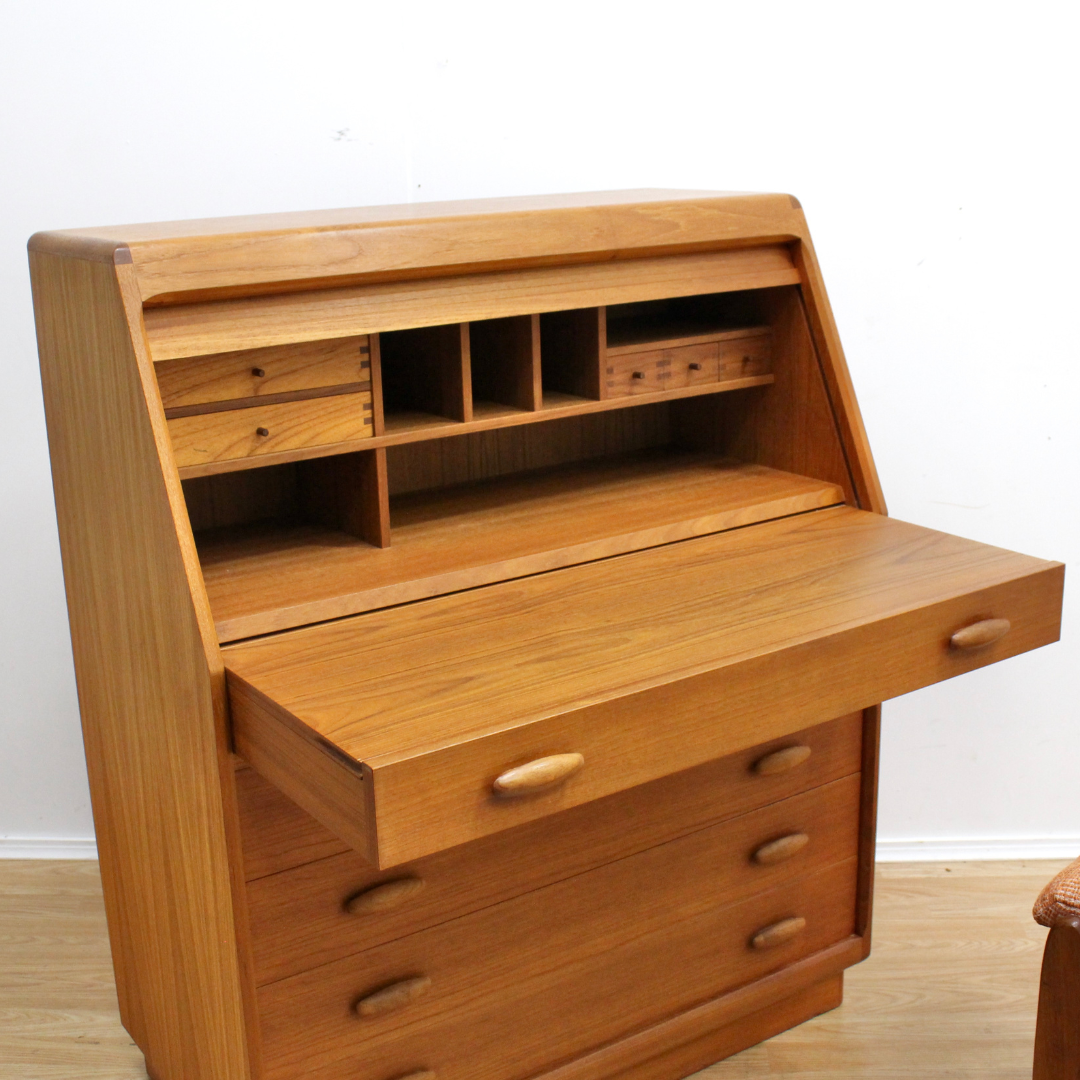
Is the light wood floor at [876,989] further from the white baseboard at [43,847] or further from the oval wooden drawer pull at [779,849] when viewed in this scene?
the oval wooden drawer pull at [779,849]

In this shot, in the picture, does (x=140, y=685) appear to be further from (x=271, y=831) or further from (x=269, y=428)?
(x=269, y=428)

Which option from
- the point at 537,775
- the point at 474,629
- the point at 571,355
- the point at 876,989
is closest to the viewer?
the point at 537,775

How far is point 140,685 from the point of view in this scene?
63.7 inches

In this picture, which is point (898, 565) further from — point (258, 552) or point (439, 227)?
point (258, 552)

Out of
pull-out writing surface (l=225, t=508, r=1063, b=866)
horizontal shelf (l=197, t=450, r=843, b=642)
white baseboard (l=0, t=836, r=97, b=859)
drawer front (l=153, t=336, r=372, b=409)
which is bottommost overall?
white baseboard (l=0, t=836, r=97, b=859)

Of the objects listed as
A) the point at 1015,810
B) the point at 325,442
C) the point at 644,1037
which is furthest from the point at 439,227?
the point at 1015,810

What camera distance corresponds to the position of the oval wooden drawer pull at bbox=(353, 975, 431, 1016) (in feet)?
5.28

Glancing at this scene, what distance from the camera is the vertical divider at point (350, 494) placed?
1668 mm

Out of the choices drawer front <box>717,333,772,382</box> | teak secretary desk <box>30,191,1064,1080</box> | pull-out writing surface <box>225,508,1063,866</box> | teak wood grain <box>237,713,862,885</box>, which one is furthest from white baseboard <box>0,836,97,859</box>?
drawer front <box>717,333,772,382</box>

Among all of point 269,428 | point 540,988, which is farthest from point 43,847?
point 269,428

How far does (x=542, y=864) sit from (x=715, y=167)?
1363 mm

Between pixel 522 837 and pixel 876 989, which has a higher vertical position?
pixel 522 837

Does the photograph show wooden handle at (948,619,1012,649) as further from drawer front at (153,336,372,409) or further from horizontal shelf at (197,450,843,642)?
drawer front at (153,336,372,409)

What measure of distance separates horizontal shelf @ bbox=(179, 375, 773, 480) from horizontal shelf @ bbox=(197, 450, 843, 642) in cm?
14
